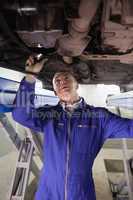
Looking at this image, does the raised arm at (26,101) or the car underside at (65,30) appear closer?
the car underside at (65,30)

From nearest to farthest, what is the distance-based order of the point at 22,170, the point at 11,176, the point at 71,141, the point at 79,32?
the point at 79,32
the point at 71,141
the point at 22,170
the point at 11,176

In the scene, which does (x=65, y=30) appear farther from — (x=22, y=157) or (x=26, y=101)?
(x=22, y=157)

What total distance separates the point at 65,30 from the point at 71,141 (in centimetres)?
57

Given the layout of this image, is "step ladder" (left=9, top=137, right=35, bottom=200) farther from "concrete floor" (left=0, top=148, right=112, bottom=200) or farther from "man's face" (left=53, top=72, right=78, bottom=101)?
"man's face" (left=53, top=72, right=78, bottom=101)

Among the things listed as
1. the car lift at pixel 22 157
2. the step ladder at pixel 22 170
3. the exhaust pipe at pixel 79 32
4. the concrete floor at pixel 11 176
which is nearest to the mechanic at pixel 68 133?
the exhaust pipe at pixel 79 32

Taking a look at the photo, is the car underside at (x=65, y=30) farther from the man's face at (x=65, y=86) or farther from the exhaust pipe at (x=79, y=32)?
the man's face at (x=65, y=86)

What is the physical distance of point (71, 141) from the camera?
4.49 feet

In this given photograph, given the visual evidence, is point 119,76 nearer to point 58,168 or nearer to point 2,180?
point 58,168

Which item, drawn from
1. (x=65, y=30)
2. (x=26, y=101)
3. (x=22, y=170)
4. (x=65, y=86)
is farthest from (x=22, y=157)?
(x=65, y=30)

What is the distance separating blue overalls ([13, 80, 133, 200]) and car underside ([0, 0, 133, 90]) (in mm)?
257

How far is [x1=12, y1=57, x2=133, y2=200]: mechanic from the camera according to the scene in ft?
4.39

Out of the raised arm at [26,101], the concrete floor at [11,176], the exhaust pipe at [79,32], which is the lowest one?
the concrete floor at [11,176]

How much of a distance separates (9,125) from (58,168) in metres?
0.78

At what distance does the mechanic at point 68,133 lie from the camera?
1.34 meters
